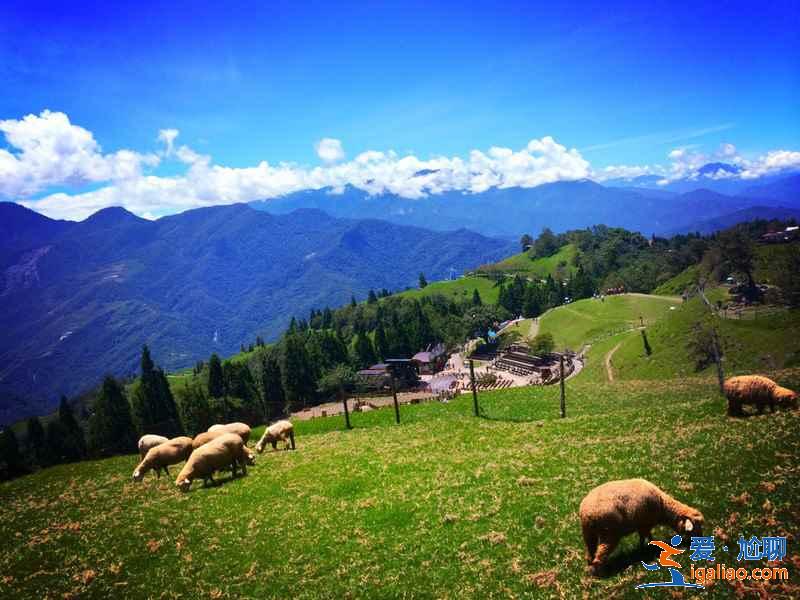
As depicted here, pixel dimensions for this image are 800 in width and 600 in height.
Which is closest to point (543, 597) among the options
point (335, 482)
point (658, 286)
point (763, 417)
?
point (335, 482)

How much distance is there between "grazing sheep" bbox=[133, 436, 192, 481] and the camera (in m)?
26.7

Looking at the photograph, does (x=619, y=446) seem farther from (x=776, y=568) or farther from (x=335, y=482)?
(x=335, y=482)

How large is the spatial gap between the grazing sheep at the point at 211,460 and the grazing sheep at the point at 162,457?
12.2 feet

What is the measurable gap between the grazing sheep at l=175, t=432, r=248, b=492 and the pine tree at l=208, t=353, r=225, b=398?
77778 millimetres

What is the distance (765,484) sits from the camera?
13.7 m

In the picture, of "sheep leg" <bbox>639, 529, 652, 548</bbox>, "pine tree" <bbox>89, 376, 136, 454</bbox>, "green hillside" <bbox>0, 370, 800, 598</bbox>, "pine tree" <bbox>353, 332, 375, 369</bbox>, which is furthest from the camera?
"pine tree" <bbox>353, 332, 375, 369</bbox>

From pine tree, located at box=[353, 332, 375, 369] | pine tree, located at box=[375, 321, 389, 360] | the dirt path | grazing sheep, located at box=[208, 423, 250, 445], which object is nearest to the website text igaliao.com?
grazing sheep, located at box=[208, 423, 250, 445]

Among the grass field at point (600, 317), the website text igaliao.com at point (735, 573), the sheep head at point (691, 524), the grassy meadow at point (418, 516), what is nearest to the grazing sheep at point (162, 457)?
the grassy meadow at point (418, 516)

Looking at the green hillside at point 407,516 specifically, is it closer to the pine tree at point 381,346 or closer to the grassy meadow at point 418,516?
the grassy meadow at point 418,516

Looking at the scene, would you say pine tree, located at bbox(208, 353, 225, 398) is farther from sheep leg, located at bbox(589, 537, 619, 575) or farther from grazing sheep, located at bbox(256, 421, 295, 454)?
sheep leg, located at bbox(589, 537, 619, 575)

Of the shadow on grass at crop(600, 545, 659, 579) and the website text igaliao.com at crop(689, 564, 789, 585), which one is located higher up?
the website text igaliao.com at crop(689, 564, 789, 585)

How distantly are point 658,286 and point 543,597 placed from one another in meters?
166

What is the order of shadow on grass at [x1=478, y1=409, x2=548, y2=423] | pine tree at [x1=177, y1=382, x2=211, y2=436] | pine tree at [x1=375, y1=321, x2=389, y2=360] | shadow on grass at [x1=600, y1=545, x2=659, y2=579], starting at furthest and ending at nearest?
pine tree at [x1=375, y1=321, x2=389, y2=360] < pine tree at [x1=177, y1=382, x2=211, y2=436] < shadow on grass at [x1=478, y1=409, x2=548, y2=423] < shadow on grass at [x1=600, y1=545, x2=659, y2=579]

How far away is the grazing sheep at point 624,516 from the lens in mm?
11414
